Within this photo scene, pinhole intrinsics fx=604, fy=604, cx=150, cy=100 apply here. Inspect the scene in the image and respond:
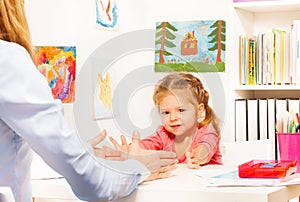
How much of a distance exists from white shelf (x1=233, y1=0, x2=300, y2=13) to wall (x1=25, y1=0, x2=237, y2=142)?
0.23ft

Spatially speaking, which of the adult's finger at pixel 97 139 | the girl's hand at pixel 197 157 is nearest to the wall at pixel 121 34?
the adult's finger at pixel 97 139

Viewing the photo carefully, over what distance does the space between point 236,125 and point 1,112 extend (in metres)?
2.00

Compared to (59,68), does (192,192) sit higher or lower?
lower

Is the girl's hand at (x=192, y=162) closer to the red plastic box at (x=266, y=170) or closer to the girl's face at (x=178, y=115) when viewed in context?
the red plastic box at (x=266, y=170)

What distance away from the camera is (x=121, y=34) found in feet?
4.44

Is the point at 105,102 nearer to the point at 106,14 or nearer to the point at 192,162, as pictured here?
the point at 192,162

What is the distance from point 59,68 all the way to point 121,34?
103cm

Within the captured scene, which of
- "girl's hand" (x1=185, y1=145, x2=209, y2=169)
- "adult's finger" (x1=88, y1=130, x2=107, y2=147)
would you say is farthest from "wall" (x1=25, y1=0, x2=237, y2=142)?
"girl's hand" (x1=185, y1=145, x2=209, y2=169)

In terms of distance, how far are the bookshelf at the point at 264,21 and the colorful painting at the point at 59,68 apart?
0.84 m

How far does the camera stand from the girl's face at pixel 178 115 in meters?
1.23

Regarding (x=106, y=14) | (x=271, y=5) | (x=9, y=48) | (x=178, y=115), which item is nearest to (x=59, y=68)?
(x=106, y=14)

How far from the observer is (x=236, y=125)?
289cm

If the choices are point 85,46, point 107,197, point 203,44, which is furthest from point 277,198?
point 203,44

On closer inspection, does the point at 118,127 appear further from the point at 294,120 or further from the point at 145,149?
the point at 294,120
